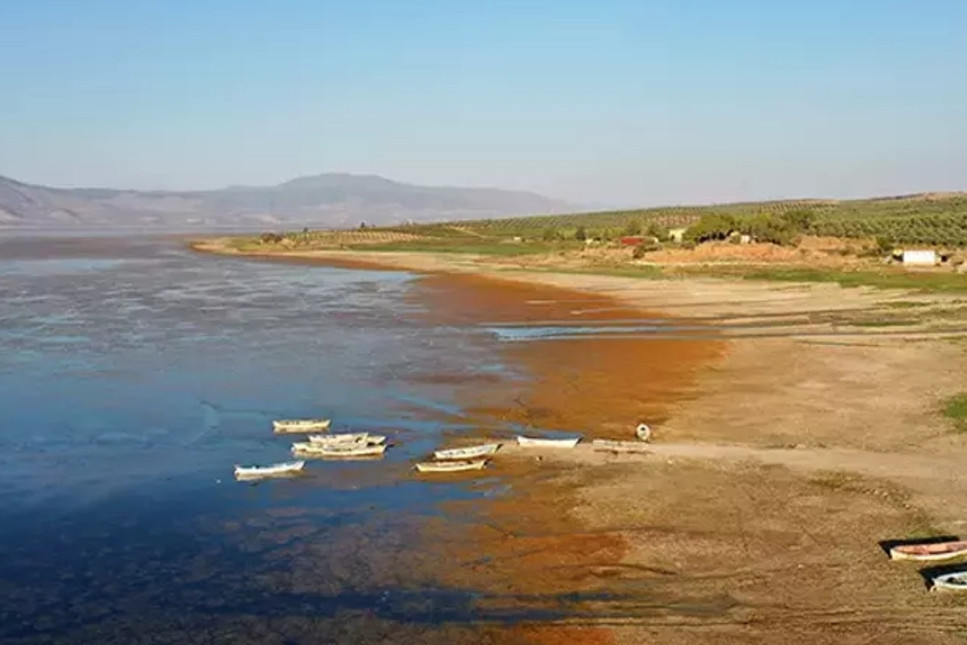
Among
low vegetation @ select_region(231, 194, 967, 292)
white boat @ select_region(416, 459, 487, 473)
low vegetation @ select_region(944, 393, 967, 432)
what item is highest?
low vegetation @ select_region(231, 194, 967, 292)

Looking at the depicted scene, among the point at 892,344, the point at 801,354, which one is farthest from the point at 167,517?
the point at 892,344

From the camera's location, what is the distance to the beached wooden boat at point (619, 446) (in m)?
23.0

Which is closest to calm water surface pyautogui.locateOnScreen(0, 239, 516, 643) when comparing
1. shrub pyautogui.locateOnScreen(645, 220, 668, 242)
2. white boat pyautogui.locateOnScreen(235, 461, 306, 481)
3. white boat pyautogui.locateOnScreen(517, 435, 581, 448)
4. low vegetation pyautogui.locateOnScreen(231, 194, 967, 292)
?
white boat pyautogui.locateOnScreen(235, 461, 306, 481)

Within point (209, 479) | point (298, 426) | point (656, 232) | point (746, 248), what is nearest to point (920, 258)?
point (746, 248)

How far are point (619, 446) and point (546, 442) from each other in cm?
166

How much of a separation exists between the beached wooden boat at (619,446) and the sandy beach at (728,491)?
1.49ft

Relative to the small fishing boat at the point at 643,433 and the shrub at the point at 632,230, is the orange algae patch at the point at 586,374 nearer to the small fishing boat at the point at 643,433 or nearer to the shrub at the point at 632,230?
the small fishing boat at the point at 643,433

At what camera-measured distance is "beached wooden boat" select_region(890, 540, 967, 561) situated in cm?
1559

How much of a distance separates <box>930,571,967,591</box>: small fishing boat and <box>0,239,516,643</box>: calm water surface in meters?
6.60

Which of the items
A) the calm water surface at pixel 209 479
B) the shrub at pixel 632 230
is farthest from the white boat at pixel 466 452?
the shrub at pixel 632 230

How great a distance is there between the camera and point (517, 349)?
129 ft

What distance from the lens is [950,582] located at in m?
14.4

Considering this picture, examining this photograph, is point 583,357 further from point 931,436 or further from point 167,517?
point 167,517

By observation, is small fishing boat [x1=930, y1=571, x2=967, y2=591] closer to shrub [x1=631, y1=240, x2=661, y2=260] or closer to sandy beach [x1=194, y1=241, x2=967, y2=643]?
sandy beach [x1=194, y1=241, x2=967, y2=643]
